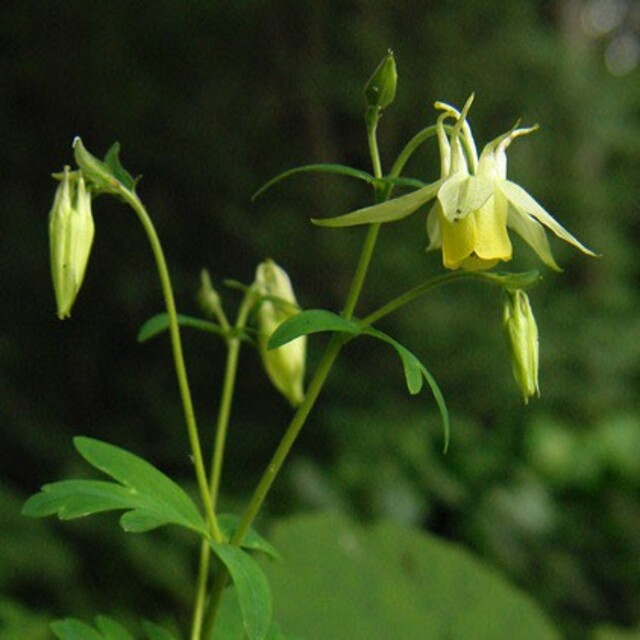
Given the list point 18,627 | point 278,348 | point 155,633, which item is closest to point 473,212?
point 278,348

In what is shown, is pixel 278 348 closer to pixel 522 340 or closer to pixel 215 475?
pixel 215 475

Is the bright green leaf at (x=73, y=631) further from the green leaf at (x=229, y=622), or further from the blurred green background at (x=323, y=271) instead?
the blurred green background at (x=323, y=271)

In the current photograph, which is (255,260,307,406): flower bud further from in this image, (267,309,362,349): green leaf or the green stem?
(267,309,362,349): green leaf

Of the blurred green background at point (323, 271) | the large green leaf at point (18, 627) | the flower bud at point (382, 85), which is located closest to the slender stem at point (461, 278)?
the flower bud at point (382, 85)

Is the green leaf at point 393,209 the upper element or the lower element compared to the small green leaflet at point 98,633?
upper

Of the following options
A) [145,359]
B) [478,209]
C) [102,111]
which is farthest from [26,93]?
[478,209]

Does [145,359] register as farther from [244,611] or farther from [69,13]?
[244,611]

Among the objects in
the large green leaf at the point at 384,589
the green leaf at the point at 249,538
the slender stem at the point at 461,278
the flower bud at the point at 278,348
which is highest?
the slender stem at the point at 461,278
